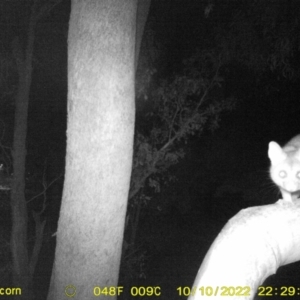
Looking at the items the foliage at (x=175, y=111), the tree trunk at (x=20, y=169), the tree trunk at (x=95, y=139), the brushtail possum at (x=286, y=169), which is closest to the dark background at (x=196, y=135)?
the foliage at (x=175, y=111)

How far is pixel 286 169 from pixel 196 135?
1227 cm

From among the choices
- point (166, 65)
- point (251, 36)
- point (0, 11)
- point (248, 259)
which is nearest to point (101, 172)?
point (248, 259)

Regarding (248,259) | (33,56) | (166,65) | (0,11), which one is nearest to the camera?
(248,259)

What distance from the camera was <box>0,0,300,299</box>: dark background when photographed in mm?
9195

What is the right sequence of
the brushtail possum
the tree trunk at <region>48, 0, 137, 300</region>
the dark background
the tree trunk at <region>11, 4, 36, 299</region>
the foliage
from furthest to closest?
the foliage
the tree trunk at <region>11, 4, 36, 299</region>
the dark background
the brushtail possum
the tree trunk at <region>48, 0, 137, 300</region>

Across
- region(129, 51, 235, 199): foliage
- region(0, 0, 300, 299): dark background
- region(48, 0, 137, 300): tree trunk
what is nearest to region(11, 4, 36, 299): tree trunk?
region(0, 0, 300, 299): dark background

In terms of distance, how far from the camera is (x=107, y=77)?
3.82 m

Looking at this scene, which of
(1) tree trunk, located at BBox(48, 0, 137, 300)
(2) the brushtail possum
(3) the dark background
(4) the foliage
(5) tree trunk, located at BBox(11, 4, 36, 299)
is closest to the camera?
(1) tree trunk, located at BBox(48, 0, 137, 300)

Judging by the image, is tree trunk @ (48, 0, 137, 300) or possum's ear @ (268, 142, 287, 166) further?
possum's ear @ (268, 142, 287, 166)

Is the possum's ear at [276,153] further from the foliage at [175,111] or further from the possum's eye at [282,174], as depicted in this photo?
the foliage at [175,111]

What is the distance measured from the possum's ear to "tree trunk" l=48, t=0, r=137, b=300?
207 cm

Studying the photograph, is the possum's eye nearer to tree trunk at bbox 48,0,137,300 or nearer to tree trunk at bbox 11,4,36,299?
tree trunk at bbox 48,0,137,300

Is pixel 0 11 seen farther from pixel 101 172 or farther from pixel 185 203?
pixel 185 203

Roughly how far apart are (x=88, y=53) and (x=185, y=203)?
1645 cm
